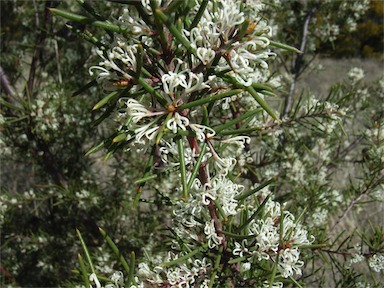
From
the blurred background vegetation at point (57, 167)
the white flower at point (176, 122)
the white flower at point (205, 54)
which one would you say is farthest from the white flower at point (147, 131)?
the blurred background vegetation at point (57, 167)

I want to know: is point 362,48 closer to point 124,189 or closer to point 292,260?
point 124,189

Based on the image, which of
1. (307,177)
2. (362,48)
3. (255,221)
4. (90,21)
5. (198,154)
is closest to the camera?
(90,21)

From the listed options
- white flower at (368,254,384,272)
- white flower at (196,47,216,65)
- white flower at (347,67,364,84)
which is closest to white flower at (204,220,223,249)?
white flower at (196,47,216,65)

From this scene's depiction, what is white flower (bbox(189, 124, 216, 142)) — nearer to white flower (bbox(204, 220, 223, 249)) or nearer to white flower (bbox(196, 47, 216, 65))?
white flower (bbox(196, 47, 216, 65))

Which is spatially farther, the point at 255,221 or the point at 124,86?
the point at 255,221

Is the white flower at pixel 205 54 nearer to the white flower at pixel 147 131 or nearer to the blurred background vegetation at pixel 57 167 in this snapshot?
the white flower at pixel 147 131

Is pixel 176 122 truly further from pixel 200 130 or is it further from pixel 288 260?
pixel 288 260

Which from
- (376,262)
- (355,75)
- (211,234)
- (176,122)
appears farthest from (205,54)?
(355,75)

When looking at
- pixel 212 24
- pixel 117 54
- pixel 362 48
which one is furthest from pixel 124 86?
pixel 362 48
